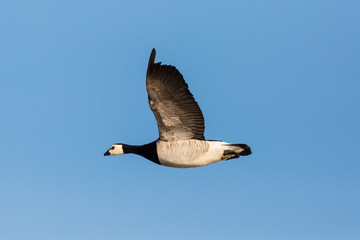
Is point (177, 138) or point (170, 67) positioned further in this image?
point (177, 138)

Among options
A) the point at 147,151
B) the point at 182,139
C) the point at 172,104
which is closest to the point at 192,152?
the point at 182,139

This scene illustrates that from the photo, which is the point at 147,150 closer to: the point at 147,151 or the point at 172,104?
the point at 147,151

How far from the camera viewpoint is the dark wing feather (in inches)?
651

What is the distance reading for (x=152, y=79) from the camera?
54.4 feet

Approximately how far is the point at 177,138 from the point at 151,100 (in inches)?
61.2

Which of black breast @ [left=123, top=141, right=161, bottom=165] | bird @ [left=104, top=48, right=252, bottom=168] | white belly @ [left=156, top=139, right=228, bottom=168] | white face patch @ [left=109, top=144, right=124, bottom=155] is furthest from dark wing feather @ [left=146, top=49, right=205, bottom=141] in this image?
white face patch @ [left=109, top=144, right=124, bottom=155]

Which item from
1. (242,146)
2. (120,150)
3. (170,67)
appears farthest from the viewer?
Result: (120,150)

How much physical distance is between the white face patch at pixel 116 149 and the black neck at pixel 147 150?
33 cm

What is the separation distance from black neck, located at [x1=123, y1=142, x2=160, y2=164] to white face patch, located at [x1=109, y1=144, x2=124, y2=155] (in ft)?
1.09

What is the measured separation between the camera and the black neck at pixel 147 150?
18047 mm

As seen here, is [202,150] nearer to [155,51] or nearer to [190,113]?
[190,113]

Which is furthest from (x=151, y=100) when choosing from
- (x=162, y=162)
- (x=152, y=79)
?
(x=162, y=162)

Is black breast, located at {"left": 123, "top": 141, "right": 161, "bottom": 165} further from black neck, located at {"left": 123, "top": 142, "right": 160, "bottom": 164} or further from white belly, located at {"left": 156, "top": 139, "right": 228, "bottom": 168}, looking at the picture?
white belly, located at {"left": 156, "top": 139, "right": 228, "bottom": 168}

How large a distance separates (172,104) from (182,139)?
1.30m
